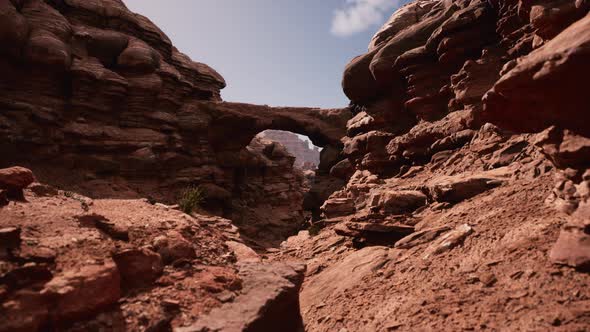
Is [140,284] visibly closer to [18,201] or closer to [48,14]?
[18,201]

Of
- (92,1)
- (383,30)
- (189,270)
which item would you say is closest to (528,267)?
(189,270)

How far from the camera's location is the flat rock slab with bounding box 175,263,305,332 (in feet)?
12.5

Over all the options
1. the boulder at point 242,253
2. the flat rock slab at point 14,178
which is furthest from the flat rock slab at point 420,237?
the flat rock slab at point 14,178

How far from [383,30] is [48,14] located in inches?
812

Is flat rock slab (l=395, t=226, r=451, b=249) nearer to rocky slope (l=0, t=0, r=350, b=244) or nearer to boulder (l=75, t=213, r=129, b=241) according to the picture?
boulder (l=75, t=213, r=129, b=241)

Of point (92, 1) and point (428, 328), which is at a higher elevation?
point (92, 1)

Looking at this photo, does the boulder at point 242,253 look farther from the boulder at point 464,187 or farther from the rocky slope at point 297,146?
the rocky slope at point 297,146

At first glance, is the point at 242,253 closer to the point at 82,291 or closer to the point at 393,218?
the point at 82,291

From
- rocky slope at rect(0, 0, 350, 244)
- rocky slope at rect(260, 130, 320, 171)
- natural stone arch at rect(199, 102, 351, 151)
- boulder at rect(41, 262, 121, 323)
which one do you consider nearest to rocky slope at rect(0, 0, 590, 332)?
boulder at rect(41, 262, 121, 323)

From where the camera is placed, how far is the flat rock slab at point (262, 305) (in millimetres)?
3807

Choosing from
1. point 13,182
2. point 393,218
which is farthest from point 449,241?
point 13,182

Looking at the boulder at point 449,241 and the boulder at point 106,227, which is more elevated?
the boulder at point 106,227

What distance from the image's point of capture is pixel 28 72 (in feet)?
61.0

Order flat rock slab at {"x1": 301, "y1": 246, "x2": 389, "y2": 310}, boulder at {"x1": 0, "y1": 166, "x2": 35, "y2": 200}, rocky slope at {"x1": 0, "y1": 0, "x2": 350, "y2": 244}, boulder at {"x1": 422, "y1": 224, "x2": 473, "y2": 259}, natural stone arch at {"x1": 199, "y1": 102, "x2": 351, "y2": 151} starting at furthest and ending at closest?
natural stone arch at {"x1": 199, "y1": 102, "x2": 351, "y2": 151} < rocky slope at {"x1": 0, "y1": 0, "x2": 350, "y2": 244} < flat rock slab at {"x1": 301, "y1": 246, "x2": 389, "y2": 310} < boulder at {"x1": 0, "y1": 166, "x2": 35, "y2": 200} < boulder at {"x1": 422, "y1": 224, "x2": 473, "y2": 259}
